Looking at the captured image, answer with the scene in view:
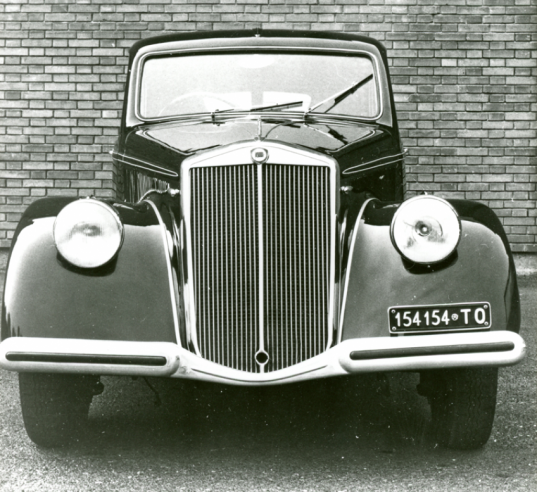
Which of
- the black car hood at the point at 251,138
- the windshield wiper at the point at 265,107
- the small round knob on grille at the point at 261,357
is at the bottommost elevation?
the small round knob on grille at the point at 261,357

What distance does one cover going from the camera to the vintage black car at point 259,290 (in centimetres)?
302

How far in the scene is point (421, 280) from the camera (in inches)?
122

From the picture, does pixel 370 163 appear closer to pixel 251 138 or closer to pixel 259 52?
pixel 251 138

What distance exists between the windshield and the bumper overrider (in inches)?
Answer: 58.6

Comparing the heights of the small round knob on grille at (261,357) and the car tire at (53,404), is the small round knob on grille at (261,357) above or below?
above

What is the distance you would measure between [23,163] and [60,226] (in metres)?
5.34

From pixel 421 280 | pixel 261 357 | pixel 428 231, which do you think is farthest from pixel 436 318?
pixel 261 357

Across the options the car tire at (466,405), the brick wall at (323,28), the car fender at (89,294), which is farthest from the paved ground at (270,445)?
the brick wall at (323,28)

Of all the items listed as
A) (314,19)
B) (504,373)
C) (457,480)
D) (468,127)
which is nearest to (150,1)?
(314,19)

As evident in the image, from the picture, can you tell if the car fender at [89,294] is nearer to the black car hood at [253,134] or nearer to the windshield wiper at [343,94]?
the black car hood at [253,134]

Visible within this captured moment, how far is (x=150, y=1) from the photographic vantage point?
26.3 ft

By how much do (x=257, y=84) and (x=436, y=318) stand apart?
5.61ft

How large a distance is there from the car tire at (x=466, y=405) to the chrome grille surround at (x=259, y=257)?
524mm

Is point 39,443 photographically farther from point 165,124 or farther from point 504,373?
point 504,373
